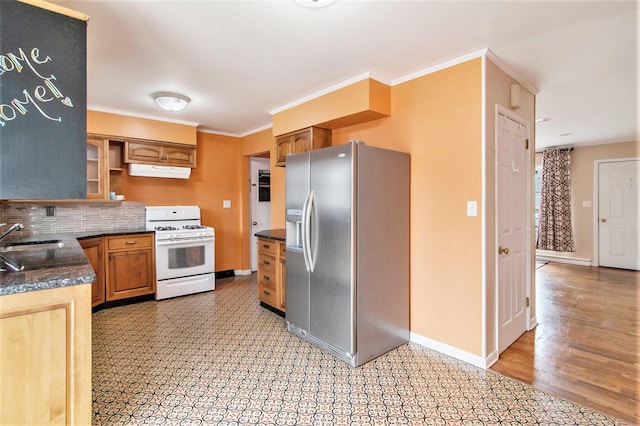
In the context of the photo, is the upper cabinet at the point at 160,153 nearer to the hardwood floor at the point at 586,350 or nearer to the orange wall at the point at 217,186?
the orange wall at the point at 217,186

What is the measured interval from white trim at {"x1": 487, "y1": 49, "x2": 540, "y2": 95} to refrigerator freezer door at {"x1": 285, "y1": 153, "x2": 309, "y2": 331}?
1.70 meters

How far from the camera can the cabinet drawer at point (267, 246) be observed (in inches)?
139

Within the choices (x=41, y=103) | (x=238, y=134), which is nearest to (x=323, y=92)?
(x=41, y=103)

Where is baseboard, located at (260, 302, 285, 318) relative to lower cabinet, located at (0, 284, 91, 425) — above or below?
below

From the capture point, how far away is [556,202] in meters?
6.54

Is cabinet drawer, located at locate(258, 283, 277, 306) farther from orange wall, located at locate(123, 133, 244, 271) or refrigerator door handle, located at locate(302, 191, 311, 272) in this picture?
orange wall, located at locate(123, 133, 244, 271)

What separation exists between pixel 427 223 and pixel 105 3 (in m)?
2.79

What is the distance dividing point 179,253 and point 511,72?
4.27 metres

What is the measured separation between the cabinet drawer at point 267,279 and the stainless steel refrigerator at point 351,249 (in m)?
0.61

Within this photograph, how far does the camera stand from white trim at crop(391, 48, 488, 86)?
8.05ft

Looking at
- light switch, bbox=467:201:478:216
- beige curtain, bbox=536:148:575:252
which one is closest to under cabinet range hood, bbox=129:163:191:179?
light switch, bbox=467:201:478:216

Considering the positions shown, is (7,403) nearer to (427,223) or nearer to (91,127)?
(427,223)

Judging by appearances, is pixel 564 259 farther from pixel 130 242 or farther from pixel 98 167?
pixel 98 167

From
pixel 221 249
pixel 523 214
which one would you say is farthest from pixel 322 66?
pixel 221 249
